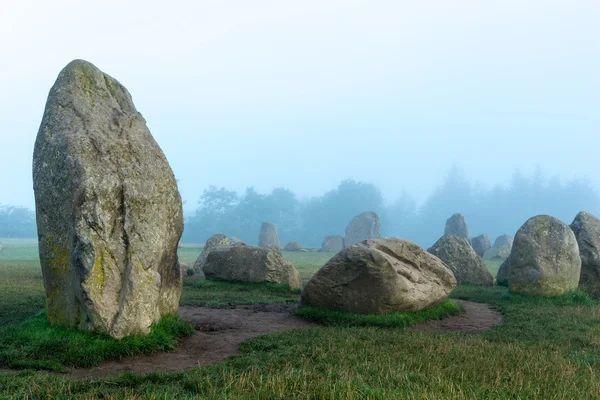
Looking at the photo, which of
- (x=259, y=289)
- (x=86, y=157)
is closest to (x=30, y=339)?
(x=86, y=157)

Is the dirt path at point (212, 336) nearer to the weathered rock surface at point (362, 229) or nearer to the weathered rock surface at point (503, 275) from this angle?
the weathered rock surface at point (503, 275)

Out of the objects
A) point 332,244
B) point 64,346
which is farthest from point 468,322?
point 332,244

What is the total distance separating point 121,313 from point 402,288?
781 cm

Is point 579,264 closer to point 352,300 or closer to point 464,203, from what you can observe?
point 352,300

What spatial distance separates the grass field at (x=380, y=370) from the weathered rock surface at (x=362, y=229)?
5774cm

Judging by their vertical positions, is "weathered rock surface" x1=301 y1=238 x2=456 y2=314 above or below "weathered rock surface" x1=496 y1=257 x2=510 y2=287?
above

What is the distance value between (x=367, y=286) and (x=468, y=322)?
9.99 feet

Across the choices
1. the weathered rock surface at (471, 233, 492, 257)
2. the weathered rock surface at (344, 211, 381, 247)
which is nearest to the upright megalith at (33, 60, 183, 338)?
the weathered rock surface at (471, 233, 492, 257)

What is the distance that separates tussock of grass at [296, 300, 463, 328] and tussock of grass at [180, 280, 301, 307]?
349 cm

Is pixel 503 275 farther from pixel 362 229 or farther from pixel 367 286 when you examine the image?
pixel 362 229

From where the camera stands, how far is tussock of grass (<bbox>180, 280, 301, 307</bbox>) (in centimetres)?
1864

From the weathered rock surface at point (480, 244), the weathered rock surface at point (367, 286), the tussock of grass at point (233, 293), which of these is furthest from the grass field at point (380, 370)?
the weathered rock surface at point (480, 244)

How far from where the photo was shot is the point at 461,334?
1261 centimetres

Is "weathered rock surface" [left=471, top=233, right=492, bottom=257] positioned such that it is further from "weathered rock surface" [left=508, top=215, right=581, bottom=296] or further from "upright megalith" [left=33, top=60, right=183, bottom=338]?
"upright megalith" [left=33, top=60, right=183, bottom=338]
